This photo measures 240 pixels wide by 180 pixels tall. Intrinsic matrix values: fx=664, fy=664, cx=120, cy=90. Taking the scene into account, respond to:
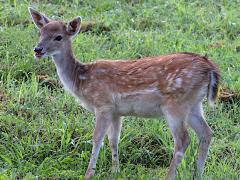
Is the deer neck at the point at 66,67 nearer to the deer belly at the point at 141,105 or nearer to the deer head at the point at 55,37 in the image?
the deer head at the point at 55,37

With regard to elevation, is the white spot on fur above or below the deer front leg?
above

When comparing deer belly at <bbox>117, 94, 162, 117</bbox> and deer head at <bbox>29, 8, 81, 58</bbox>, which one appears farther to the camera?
deer head at <bbox>29, 8, 81, 58</bbox>

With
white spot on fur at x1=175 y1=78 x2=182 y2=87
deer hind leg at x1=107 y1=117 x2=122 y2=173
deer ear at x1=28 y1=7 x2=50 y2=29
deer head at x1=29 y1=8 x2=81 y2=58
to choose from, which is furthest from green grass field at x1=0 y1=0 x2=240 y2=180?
deer ear at x1=28 y1=7 x2=50 y2=29

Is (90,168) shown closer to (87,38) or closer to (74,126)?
(74,126)

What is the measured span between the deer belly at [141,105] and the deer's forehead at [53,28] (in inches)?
43.0

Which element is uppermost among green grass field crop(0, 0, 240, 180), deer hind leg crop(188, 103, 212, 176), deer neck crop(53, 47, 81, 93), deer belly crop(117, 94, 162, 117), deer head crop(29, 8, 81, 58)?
deer head crop(29, 8, 81, 58)

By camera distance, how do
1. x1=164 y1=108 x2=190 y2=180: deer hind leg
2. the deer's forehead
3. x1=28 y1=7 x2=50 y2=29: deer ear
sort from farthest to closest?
x1=28 y1=7 x2=50 y2=29: deer ear, the deer's forehead, x1=164 y1=108 x2=190 y2=180: deer hind leg

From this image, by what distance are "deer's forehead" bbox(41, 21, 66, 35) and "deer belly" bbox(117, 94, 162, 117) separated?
3.58ft

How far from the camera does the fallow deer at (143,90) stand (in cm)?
645

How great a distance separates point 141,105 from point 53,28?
1.36 m

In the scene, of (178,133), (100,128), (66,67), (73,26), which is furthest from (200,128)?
(73,26)

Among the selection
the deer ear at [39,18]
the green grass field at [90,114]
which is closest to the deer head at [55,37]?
the deer ear at [39,18]

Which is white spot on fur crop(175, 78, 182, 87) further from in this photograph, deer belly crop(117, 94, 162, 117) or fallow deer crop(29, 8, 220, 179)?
deer belly crop(117, 94, 162, 117)

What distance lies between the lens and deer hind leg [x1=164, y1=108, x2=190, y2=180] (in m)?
6.40
